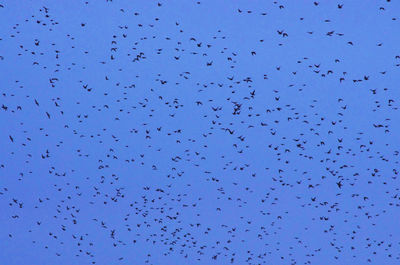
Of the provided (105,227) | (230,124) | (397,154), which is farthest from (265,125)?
(105,227)

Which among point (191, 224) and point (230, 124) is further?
point (191, 224)

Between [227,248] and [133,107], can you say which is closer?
[133,107]

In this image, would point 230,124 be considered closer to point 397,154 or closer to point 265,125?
point 265,125

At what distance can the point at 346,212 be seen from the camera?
11.2 meters

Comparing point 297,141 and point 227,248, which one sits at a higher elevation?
point 297,141

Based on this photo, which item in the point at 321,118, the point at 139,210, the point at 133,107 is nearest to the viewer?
the point at 321,118

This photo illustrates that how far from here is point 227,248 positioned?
11719 millimetres

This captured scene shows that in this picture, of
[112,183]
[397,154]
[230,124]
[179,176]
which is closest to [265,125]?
[230,124]

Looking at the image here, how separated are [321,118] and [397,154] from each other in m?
1.99

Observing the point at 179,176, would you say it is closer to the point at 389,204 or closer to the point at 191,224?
the point at 191,224

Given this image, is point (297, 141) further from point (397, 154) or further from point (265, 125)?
point (397, 154)

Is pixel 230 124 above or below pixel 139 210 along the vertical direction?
above

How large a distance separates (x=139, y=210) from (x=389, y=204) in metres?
5.15

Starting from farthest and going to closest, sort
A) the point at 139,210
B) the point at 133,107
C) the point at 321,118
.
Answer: the point at 139,210 < the point at 133,107 < the point at 321,118
